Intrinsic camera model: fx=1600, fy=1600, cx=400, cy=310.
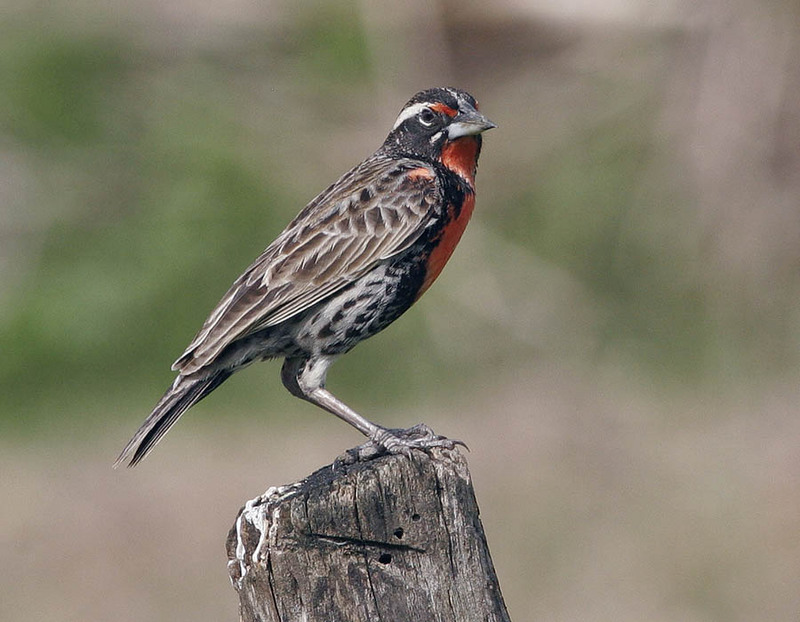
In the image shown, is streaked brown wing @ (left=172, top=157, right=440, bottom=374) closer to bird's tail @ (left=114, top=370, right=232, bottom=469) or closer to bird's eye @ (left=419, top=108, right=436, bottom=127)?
bird's tail @ (left=114, top=370, right=232, bottom=469)

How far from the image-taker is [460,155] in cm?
712

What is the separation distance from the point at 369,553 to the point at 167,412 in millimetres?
2100

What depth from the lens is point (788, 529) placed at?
10.0m

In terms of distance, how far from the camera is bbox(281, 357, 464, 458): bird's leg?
19.0 ft

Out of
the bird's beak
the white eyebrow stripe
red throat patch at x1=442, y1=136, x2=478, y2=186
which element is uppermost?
the white eyebrow stripe

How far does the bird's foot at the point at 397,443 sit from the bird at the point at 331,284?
0.24 m

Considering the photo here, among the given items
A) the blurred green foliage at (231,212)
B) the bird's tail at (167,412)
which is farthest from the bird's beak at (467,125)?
the blurred green foliage at (231,212)

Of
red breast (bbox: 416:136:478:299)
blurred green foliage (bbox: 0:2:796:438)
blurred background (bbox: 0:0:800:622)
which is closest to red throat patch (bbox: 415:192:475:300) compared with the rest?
red breast (bbox: 416:136:478:299)

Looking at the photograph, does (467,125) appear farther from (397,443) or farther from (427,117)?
(397,443)

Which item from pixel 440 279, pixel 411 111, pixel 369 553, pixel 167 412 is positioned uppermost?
pixel 440 279

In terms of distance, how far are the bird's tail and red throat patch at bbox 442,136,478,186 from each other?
1.35 m

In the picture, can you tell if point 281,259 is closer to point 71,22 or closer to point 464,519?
point 464,519

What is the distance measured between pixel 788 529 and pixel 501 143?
489 cm

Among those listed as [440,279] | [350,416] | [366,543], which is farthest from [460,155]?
[440,279]
